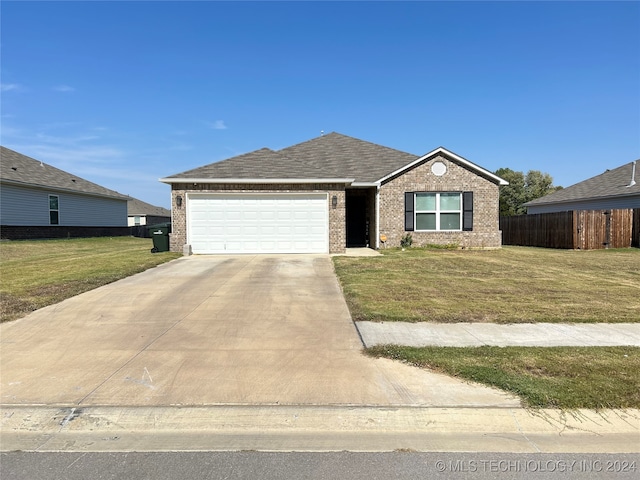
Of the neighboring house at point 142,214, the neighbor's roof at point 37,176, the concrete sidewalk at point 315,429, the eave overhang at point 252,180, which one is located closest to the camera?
the concrete sidewalk at point 315,429

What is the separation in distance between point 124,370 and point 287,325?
2.47 metres

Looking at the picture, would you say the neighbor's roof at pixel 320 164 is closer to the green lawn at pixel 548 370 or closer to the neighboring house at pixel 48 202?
the green lawn at pixel 548 370

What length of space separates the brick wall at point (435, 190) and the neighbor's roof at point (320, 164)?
430mm

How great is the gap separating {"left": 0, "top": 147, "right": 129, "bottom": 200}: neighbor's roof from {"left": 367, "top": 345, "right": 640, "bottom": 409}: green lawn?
84.3ft

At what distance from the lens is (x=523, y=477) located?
9.57 feet

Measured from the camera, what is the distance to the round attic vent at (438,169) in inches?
728

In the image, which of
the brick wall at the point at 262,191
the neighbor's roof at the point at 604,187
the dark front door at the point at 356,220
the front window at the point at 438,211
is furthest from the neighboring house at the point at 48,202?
the neighbor's roof at the point at 604,187

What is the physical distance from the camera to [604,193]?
24891 millimetres

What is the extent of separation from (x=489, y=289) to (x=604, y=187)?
2266 cm

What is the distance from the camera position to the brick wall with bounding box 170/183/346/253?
1599 cm

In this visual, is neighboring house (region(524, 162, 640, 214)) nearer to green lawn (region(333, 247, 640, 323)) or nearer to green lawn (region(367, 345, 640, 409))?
green lawn (region(333, 247, 640, 323))

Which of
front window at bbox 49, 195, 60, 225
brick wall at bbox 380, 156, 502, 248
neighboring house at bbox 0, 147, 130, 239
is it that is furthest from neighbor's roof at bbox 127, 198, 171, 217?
brick wall at bbox 380, 156, 502, 248

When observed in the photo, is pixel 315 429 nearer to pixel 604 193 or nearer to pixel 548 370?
pixel 548 370

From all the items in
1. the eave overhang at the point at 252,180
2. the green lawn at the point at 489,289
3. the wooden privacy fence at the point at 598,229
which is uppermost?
the eave overhang at the point at 252,180
